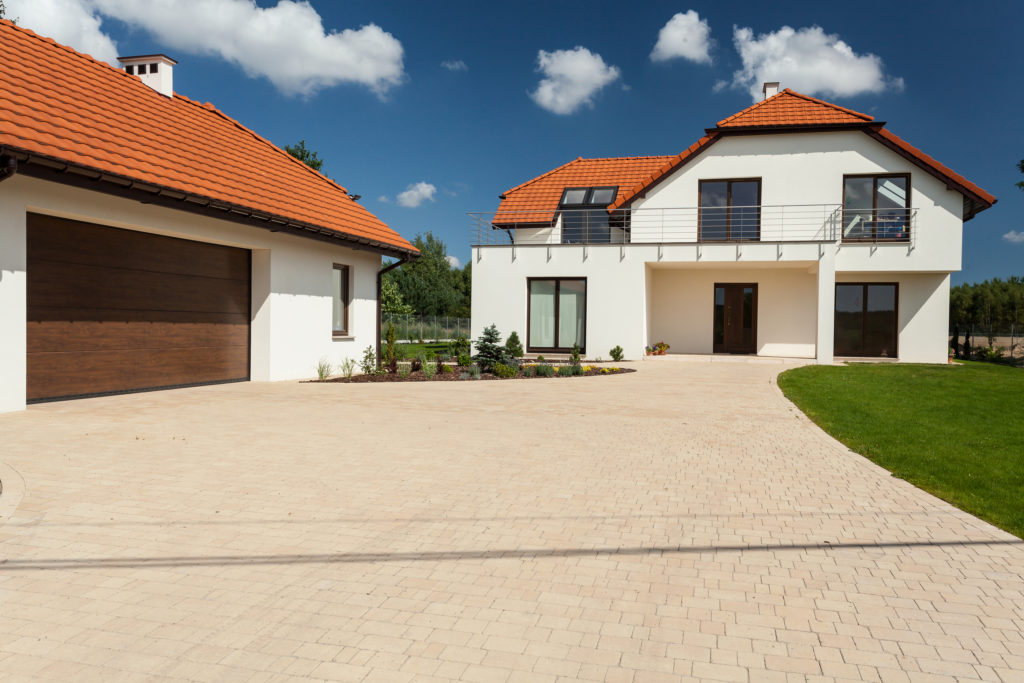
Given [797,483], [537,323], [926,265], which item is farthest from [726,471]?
[926,265]

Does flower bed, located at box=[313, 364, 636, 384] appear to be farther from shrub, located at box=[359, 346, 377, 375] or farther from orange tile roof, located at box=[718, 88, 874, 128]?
orange tile roof, located at box=[718, 88, 874, 128]

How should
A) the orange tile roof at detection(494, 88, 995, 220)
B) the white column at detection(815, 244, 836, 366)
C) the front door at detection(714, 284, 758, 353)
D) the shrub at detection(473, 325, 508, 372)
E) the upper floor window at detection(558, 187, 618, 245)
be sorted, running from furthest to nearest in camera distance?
1. the upper floor window at detection(558, 187, 618, 245)
2. the front door at detection(714, 284, 758, 353)
3. the orange tile roof at detection(494, 88, 995, 220)
4. the white column at detection(815, 244, 836, 366)
5. the shrub at detection(473, 325, 508, 372)

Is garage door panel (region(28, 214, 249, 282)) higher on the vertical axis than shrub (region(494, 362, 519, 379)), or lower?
higher

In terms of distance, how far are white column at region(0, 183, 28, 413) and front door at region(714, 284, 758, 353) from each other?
19.7 m

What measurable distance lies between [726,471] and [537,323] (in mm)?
15940

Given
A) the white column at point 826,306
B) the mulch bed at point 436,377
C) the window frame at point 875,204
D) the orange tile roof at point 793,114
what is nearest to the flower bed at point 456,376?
the mulch bed at point 436,377

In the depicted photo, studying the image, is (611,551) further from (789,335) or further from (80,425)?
(789,335)

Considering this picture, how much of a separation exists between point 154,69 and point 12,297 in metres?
8.76

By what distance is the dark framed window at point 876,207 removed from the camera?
67.9 ft

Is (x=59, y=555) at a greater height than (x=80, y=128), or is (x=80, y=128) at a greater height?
(x=80, y=128)

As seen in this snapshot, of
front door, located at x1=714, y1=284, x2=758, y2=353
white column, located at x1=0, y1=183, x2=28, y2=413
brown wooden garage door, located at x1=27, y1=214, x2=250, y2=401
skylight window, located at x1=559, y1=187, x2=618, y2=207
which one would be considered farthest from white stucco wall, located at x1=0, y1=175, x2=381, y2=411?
front door, located at x1=714, y1=284, x2=758, y2=353

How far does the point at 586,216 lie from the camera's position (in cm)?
2420

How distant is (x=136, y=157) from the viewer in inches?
422

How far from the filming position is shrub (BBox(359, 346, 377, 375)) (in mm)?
16036
